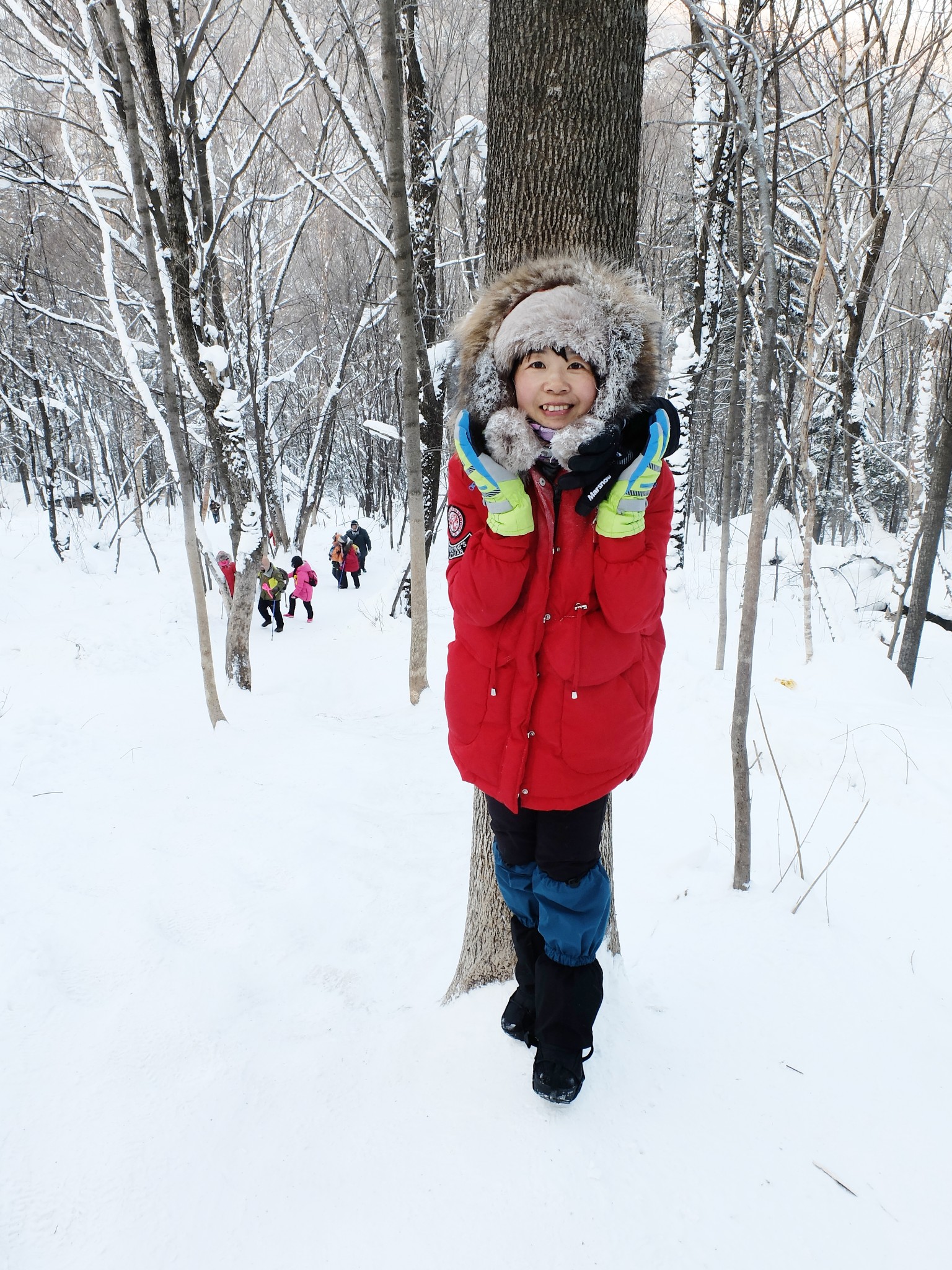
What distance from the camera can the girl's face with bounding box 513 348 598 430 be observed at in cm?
156

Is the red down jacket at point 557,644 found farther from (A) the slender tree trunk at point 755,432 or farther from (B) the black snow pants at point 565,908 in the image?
(A) the slender tree trunk at point 755,432

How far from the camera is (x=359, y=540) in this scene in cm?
1541

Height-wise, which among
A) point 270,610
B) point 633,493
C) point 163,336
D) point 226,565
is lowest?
point 270,610

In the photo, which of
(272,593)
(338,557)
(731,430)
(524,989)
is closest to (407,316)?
(731,430)

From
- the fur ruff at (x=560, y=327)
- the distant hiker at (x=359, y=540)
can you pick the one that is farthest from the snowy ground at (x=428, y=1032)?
the distant hiker at (x=359, y=540)

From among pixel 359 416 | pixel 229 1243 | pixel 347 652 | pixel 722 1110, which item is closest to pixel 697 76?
pixel 347 652

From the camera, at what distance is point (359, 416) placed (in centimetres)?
2041

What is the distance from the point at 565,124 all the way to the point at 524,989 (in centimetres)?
250

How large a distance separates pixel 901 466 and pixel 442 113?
749cm

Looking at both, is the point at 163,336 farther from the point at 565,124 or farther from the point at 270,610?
the point at 270,610

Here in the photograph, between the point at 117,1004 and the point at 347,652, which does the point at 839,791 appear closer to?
the point at 117,1004

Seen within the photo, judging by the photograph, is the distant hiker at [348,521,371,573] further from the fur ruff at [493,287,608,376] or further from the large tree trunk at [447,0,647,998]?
the fur ruff at [493,287,608,376]

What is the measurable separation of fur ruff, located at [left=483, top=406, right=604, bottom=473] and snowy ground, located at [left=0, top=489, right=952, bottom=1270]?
1688mm

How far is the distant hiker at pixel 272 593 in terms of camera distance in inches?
418
